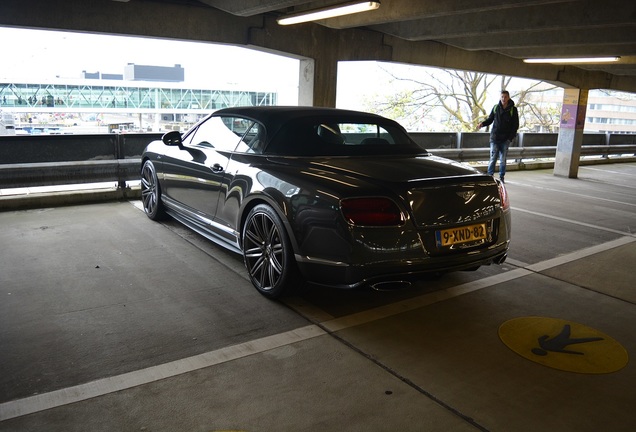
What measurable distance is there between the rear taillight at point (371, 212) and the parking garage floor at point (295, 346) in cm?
76

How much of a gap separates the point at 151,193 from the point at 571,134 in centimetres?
1124

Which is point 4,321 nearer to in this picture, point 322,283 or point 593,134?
point 322,283

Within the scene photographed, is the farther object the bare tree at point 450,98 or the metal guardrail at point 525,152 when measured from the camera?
the bare tree at point 450,98

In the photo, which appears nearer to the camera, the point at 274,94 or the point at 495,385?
the point at 495,385

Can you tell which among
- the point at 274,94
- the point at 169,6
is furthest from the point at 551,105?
the point at 169,6

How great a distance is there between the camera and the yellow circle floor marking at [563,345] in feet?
10.2

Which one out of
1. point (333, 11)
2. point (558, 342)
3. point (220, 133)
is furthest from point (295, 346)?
point (333, 11)

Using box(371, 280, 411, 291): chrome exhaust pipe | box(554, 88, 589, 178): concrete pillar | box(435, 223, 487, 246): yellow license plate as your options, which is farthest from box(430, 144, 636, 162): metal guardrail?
box(371, 280, 411, 291): chrome exhaust pipe

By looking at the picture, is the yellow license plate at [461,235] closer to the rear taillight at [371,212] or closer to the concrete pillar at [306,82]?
the rear taillight at [371,212]

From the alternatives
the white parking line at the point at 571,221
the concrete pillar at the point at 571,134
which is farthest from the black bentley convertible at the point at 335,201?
the concrete pillar at the point at 571,134

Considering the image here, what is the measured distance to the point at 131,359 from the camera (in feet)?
9.75

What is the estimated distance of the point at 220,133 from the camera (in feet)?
16.1

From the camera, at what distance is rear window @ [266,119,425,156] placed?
4172 millimetres

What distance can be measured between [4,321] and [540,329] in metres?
3.72
